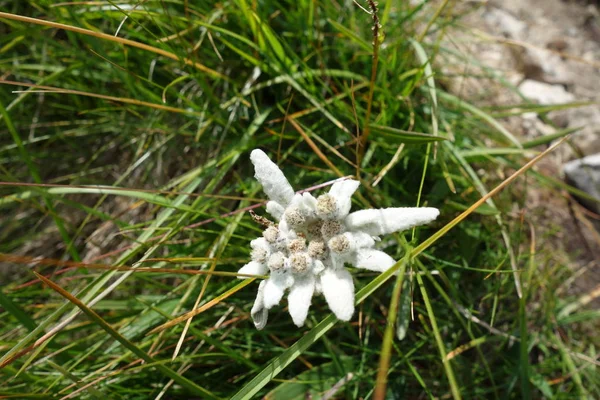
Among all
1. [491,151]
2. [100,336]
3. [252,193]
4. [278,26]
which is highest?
[278,26]

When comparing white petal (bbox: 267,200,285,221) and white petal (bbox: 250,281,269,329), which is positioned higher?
white petal (bbox: 267,200,285,221)

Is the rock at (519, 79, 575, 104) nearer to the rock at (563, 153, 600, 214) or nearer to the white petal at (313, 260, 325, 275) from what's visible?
the rock at (563, 153, 600, 214)

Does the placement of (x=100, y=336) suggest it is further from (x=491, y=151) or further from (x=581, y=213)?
(x=581, y=213)

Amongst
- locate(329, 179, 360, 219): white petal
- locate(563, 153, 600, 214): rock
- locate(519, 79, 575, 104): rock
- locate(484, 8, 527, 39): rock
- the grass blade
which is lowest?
the grass blade

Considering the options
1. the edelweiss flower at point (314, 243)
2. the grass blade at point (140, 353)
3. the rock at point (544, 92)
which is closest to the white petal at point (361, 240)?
the edelweiss flower at point (314, 243)

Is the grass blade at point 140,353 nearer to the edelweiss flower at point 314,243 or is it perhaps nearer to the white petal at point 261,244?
the edelweiss flower at point 314,243

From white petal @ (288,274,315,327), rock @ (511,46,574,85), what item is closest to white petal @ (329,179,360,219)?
white petal @ (288,274,315,327)

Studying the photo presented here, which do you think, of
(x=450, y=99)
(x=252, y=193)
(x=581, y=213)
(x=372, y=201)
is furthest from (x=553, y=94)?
(x=252, y=193)
